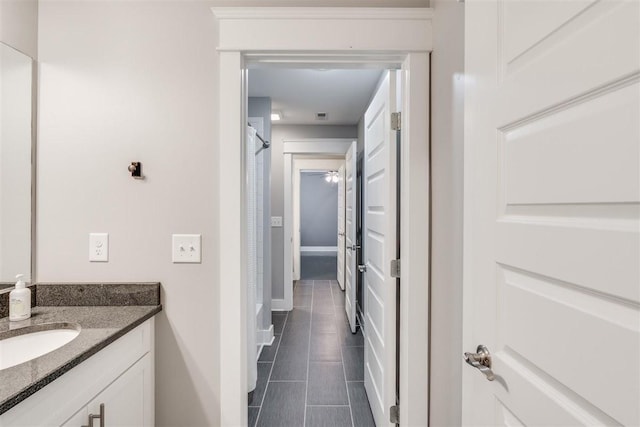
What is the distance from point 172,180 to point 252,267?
1.10m

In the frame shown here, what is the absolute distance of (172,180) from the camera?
4.50 feet

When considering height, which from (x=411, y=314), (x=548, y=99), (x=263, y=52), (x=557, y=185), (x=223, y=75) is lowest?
(x=411, y=314)

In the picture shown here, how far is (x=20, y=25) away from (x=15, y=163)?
57 cm

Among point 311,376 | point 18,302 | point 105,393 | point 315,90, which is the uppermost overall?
point 315,90

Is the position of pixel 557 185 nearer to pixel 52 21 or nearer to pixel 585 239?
pixel 585 239

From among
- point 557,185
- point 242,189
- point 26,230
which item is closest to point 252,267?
point 242,189

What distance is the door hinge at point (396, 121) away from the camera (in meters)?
1.50

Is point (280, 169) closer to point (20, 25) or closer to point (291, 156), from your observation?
point (291, 156)

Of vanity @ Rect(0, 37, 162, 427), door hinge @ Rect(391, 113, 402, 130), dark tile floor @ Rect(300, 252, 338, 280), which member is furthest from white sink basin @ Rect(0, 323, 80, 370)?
dark tile floor @ Rect(300, 252, 338, 280)

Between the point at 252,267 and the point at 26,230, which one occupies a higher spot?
the point at 26,230

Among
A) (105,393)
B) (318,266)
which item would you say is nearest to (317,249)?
(318,266)

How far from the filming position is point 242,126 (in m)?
1.36

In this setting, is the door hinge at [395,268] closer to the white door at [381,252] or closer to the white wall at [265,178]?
the white door at [381,252]

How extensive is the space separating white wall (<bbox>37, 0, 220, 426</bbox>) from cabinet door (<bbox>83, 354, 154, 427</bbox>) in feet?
0.25
